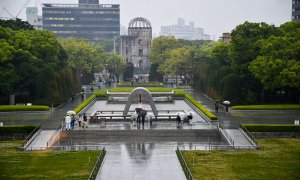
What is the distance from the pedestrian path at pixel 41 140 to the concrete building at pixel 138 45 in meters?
95.7

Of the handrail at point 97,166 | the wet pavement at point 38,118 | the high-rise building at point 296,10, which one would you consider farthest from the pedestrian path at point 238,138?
the high-rise building at point 296,10

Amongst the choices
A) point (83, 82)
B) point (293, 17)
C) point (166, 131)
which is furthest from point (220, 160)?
point (293, 17)

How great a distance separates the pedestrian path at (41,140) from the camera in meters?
38.9

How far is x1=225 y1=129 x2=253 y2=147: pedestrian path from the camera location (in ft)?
129

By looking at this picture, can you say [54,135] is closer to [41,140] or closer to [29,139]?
[41,140]

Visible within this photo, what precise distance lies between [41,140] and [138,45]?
10322 cm

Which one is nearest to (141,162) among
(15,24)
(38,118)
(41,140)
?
(41,140)

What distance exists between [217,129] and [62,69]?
111 feet

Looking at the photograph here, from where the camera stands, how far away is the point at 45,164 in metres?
32.8

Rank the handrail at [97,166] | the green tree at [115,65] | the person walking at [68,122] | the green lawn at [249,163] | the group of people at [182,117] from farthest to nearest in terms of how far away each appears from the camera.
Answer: the green tree at [115,65] → the group of people at [182,117] → the person walking at [68,122] → the green lawn at [249,163] → the handrail at [97,166]

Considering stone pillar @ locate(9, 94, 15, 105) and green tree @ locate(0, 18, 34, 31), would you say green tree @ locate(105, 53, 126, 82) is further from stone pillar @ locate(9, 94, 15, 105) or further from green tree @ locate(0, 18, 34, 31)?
stone pillar @ locate(9, 94, 15, 105)

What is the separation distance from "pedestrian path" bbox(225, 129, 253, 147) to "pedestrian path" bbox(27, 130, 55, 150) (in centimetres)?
1528

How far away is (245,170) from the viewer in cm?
3120

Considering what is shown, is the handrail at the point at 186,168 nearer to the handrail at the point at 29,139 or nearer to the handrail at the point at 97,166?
the handrail at the point at 97,166
